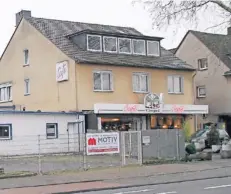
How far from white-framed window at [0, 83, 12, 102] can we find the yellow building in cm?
12

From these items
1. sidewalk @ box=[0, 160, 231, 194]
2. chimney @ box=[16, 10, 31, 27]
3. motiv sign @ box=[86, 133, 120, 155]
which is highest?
chimney @ box=[16, 10, 31, 27]

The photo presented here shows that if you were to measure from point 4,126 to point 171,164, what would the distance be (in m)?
11.6

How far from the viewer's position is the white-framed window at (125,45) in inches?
1622

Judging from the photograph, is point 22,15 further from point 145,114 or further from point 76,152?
point 76,152

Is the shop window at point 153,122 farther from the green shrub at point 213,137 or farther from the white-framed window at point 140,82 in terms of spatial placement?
the green shrub at point 213,137

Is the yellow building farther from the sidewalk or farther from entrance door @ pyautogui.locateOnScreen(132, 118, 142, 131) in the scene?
the sidewalk

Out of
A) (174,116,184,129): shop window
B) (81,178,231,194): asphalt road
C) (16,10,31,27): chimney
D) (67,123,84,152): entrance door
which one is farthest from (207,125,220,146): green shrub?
(16,10,31,27): chimney

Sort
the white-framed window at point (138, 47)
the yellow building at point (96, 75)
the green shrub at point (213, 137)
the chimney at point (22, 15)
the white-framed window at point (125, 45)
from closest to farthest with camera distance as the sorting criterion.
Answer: the green shrub at point (213, 137), the yellow building at point (96, 75), the white-framed window at point (125, 45), the white-framed window at point (138, 47), the chimney at point (22, 15)

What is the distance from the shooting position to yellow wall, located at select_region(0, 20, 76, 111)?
38938 millimetres

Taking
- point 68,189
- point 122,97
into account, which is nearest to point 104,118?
point 122,97

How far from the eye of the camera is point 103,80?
39.0 meters

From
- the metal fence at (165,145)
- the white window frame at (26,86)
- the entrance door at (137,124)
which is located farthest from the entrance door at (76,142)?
the white window frame at (26,86)

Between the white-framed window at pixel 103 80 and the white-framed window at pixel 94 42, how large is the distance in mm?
2108

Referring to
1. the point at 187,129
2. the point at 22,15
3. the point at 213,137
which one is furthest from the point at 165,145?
the point at 22,15
